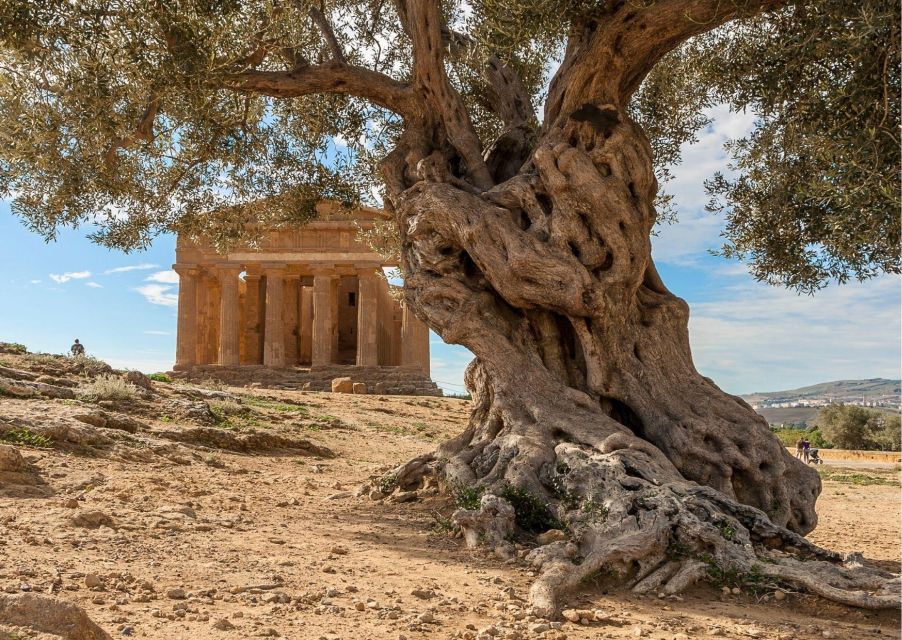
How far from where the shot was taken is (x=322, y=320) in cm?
3425

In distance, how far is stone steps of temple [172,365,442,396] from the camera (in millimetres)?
30447

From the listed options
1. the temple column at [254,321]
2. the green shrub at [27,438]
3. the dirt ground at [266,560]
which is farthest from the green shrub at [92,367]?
the temple column at [254,321]

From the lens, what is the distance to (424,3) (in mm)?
8727

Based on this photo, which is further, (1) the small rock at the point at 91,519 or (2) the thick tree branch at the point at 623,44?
(2) the thick tree branch at the point at 623,44

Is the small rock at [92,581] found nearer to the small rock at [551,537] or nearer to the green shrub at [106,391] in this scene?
the small rock at [551,537]

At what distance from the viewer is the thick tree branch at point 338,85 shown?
8.75 metres

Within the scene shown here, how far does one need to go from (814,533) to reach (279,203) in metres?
8.89

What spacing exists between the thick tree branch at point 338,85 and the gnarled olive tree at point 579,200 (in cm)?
3

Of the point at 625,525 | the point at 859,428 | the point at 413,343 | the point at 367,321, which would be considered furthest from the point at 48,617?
the point at 859,428

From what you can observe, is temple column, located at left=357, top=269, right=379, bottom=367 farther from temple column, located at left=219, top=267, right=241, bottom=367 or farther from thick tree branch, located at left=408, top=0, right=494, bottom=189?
thick tree branch, located at left=408, top=0, right=494, bottom=189

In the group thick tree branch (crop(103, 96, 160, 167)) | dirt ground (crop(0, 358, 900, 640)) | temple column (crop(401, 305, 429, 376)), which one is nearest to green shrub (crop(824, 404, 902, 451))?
temple column (crop(401, 305, 429, 376))

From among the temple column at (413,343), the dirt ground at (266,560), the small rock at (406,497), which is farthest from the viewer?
the temple column at (413,343)

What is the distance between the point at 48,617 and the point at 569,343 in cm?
583

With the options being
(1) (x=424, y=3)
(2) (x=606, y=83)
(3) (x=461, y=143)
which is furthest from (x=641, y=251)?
(1) (x=424, y=3)
